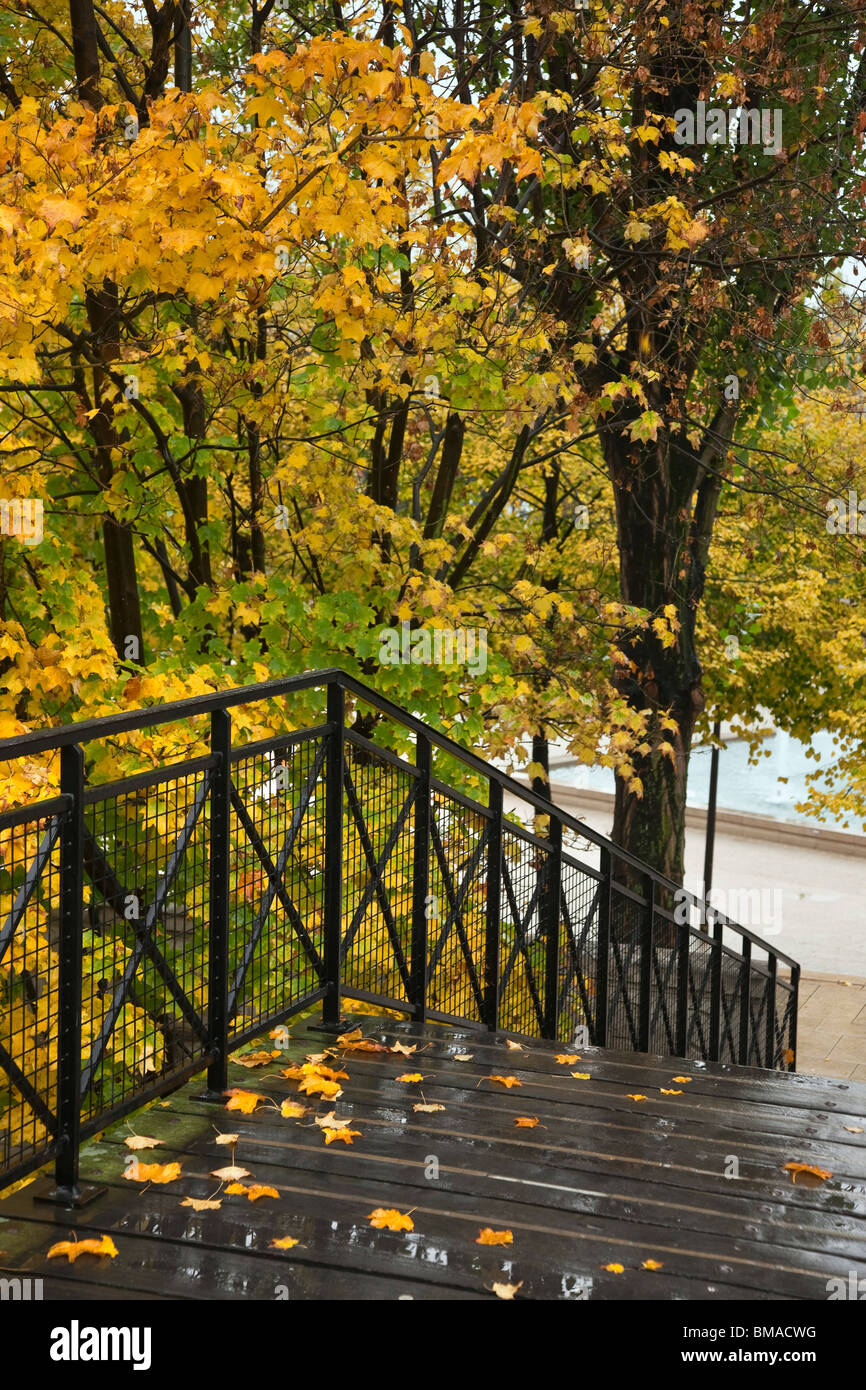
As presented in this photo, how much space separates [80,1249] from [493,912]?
3388mm

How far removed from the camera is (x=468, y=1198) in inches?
134

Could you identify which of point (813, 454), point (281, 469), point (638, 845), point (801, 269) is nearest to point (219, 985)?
point (281, 469)

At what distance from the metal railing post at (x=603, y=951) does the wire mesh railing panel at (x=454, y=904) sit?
774 mm

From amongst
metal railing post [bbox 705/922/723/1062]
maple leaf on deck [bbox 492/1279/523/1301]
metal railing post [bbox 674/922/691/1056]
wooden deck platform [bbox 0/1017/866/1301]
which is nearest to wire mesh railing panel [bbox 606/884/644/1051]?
metal railing post [bbox 674/922/691/1056]

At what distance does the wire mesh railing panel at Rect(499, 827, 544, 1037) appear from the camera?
21.8 ft

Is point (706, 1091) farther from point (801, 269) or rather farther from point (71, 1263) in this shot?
point (801, 269)

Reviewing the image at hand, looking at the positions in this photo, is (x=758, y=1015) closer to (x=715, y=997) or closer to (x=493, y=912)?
(x=715, y=997)

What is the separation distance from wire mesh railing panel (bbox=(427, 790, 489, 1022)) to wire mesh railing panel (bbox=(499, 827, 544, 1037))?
6.4 inches

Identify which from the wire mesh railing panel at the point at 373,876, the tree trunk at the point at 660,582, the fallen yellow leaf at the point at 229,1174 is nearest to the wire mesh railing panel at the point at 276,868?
the wire mesh railing panel at the point at 373,876

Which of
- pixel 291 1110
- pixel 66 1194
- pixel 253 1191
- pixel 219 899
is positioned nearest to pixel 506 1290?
pixel 253 1191

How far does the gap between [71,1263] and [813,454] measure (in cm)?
1694

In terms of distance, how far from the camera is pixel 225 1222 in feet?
10.5

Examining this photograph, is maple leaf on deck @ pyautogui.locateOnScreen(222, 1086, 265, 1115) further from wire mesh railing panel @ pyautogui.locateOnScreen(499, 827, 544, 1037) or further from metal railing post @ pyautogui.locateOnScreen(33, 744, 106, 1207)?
wire mesh railing panel @ pyautogui.locateOnScreen(499, 827, 544, 1037)

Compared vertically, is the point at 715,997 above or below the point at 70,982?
below
